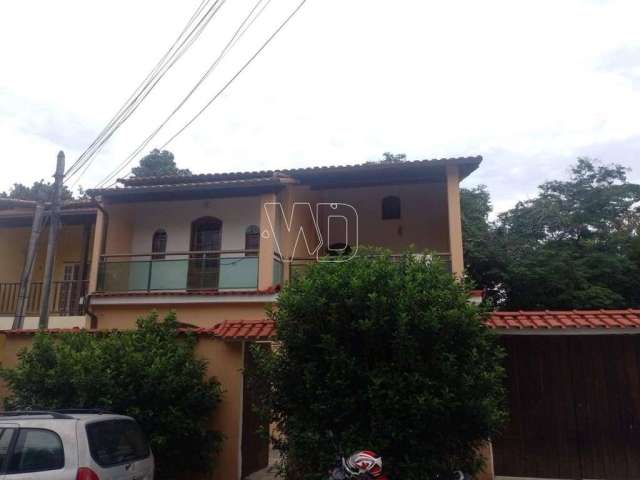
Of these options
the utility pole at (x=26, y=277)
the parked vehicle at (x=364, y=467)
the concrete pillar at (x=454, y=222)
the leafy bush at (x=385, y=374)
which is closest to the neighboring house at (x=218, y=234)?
the concrete pillar at (x=454, y=222)

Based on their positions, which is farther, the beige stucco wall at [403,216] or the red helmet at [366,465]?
the beige stucco wall at [403,216]

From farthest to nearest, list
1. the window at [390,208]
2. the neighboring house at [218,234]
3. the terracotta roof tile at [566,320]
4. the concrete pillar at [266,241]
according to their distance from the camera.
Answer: the window at [390,208]
the neighboring house at [218,234]
the concrete pillar at [266,241]
the terracotta roof tile at [566,320]

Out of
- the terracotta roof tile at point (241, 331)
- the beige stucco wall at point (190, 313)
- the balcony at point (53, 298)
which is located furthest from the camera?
the balcony at point (53, 298)

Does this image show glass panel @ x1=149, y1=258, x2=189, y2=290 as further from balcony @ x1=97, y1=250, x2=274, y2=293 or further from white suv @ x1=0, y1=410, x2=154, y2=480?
white suv @ x1=0, y1=410, x2=154, y2=480

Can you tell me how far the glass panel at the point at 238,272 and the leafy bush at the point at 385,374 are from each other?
6.81 meters

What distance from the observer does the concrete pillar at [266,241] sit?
11977 millimetres

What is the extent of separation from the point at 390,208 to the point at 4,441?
464 inches

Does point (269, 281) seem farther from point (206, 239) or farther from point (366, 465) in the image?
point (366, 465)

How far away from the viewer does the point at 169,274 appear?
497 inches

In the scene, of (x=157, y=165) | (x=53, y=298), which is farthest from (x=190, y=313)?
(x=157, y=165)

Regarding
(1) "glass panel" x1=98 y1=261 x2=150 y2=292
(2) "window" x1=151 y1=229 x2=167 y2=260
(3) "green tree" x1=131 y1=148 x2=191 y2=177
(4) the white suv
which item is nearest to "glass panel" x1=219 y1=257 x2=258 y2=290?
(1) "glass panel" x1=98 y1=261 x2=150 y2=292

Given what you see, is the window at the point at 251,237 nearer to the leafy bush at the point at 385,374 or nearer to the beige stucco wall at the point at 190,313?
the beige stucco wall at the point at 190,313

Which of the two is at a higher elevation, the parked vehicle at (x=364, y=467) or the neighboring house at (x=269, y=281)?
the neighboring house at (x=269, y=281)

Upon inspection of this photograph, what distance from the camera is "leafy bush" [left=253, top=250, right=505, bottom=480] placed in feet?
15.8
